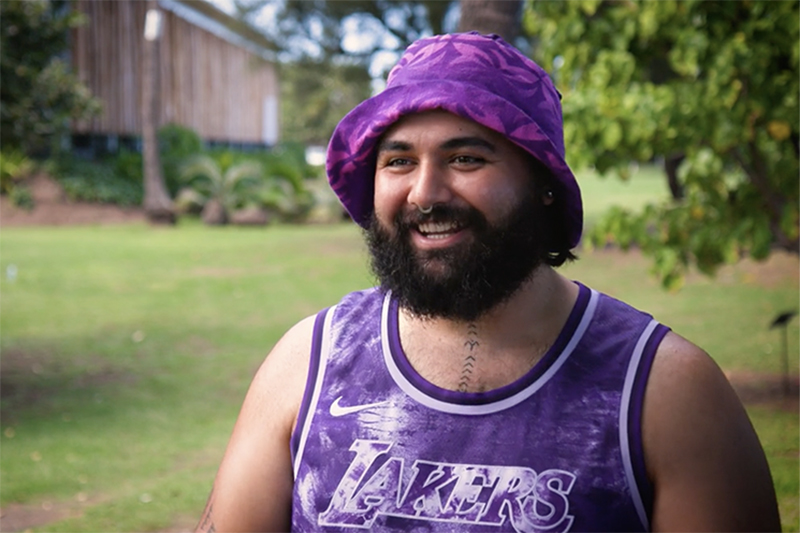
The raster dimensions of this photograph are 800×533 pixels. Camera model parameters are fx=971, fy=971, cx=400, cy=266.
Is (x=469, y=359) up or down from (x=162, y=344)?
up

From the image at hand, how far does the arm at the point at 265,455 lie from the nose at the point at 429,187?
43 centimetres

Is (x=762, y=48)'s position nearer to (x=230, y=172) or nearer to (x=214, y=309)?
(x=214, y=309)

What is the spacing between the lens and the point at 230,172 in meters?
25.0

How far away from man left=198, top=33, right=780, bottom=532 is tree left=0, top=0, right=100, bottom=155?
631 centimetres

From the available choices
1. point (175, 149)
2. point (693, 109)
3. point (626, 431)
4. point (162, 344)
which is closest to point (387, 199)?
point (626, 431)

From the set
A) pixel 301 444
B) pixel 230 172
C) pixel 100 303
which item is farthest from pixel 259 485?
pixel 230 172

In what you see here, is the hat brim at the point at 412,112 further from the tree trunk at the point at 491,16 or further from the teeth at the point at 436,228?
the tree trunk at the point at 491,16

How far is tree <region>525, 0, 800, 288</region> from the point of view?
558 cm

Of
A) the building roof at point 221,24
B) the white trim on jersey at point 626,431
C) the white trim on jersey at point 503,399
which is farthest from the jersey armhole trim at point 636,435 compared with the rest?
the building roof at point 221,24

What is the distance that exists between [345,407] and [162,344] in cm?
837

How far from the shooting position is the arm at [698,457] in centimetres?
184

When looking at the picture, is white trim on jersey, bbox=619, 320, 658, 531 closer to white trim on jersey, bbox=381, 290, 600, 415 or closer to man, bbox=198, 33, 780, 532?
man, bbox=198, 33, 780, 532

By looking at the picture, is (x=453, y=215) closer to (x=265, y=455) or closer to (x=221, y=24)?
(x=265, y=455)

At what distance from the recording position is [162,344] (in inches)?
396
